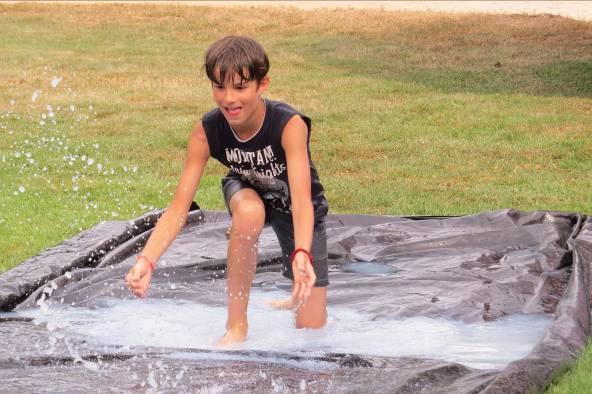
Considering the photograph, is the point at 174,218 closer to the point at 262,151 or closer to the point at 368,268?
the point at 262,151

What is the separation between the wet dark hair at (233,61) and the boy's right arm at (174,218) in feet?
1.15

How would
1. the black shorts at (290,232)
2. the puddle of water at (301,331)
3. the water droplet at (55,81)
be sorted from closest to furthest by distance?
the puddle of water at (301,331), the black shorts at (290,232), the water droplet at (55,81)

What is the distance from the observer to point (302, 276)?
11.8 feet

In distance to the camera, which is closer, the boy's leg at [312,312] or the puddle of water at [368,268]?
the boy's leg at [312,312]

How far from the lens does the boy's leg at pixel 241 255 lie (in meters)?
4.12

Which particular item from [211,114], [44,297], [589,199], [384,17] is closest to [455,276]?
[211,114]

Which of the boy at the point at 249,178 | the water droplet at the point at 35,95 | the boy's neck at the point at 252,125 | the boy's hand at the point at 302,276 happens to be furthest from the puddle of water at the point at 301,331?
the water droplet at the point at 35,95

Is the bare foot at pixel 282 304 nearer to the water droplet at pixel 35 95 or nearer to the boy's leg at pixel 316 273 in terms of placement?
the boy's leg at pixel 316 273

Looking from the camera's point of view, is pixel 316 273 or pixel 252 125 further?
pixel 316 273

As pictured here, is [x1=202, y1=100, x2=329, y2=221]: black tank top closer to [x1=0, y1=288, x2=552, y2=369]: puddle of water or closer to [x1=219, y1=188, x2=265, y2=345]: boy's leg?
[x1=219, y1=188, x2=265, y2=345]: boy's leg

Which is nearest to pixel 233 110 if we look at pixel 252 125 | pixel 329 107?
pixel 252 125

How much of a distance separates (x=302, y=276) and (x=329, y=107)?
23.6ft

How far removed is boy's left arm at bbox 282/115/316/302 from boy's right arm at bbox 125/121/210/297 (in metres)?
0.33

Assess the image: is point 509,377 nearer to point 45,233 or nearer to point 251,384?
point 251,384
